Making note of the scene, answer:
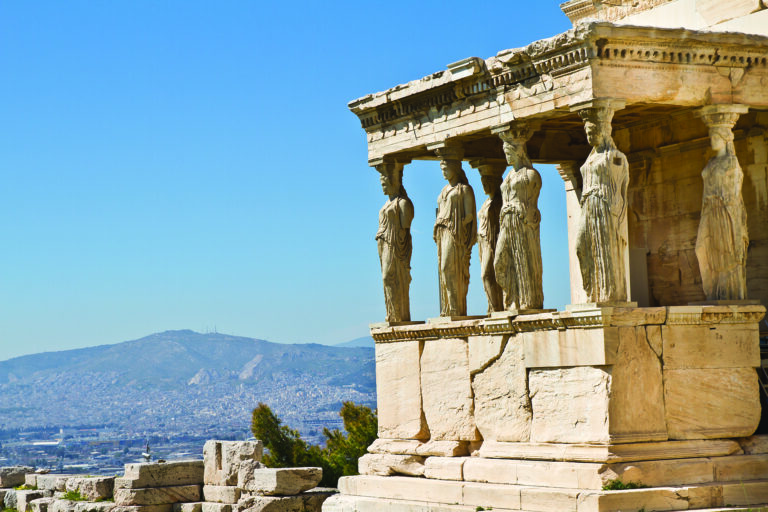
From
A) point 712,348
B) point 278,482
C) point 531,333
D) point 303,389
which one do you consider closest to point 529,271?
point 531,333

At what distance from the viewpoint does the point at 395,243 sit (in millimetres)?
16953

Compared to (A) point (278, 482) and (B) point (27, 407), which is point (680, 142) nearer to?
(A) point (278, 482)

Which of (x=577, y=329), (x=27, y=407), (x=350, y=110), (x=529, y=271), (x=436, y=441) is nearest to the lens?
(x=577, y=329)

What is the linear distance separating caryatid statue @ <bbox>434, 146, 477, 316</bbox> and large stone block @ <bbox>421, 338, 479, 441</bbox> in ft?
1.50

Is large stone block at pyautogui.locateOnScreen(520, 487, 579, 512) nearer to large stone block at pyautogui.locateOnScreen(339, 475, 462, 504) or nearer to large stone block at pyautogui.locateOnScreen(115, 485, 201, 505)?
large stone block at pyautogui.locateOnScreen(339, 475, 462, 504)

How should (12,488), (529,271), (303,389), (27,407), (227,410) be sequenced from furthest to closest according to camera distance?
(27,407)
(227,410)
(303,389)
(12,488)
(529,271)

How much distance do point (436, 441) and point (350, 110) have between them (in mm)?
4123

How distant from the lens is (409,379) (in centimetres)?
1652

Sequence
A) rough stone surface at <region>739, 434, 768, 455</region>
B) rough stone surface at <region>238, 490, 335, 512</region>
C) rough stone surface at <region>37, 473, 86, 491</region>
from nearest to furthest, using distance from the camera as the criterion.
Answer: rough stone surface at <region>739, 434, 768, 455</region> < rough stone surface at <region>238, 490, 335, 512</region> < rough stone surface at <region>37, 473, 86, 491</region>

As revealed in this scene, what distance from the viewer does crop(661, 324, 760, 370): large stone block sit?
45.9 feet

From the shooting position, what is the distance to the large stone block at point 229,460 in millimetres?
19078

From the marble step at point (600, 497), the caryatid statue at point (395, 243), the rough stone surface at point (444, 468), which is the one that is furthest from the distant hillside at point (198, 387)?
the marble step at point (600, 497)

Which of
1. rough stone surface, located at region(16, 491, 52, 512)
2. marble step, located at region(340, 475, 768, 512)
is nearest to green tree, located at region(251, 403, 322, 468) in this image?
rough stone surface, located at region(16, 491, 52, 512)

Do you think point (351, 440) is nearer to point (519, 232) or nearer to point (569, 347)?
point (519, 232)
